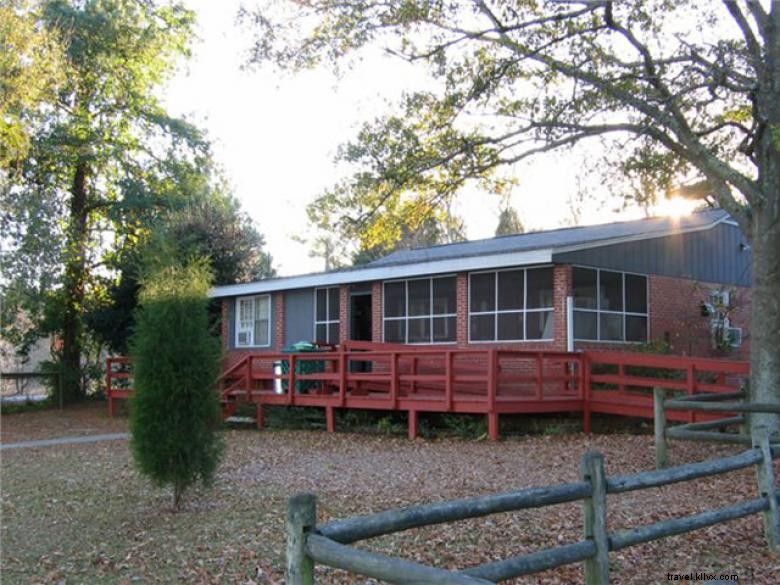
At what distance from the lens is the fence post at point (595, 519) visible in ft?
15.8

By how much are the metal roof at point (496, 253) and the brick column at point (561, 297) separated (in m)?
0.51

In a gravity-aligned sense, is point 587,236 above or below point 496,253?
above

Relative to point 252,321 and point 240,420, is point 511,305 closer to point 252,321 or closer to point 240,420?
point 240,420

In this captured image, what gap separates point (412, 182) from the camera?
539 inches

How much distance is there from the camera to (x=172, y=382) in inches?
349

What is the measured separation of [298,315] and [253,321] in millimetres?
2167

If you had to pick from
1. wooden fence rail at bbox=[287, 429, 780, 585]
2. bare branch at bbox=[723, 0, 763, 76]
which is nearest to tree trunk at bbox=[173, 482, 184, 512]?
wooden fence rail at bbox=[287, 429, 780, 585]

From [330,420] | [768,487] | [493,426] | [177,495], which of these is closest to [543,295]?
[493,426]

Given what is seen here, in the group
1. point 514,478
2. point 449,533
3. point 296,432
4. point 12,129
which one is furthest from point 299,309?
point 449,533

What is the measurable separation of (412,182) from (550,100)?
264 cm

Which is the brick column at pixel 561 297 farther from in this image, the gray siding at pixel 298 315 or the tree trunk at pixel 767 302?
the gray siding at pixel 298 315

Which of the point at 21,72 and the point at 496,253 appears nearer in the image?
the point at 496,253

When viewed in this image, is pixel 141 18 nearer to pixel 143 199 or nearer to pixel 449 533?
pixel 143 199

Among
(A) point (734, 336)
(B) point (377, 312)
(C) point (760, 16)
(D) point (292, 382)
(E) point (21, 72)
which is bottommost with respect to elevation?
A: (D) point (292, 382)
